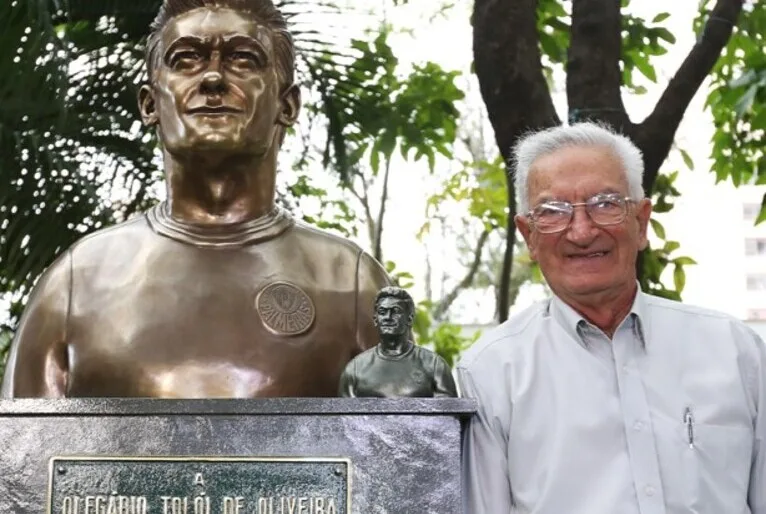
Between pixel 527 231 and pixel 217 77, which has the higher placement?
pixel 217 77

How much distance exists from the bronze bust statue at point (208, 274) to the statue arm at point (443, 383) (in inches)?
28.6

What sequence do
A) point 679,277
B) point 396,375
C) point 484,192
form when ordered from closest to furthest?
point 396,375 → point 679,277 → point 484,192

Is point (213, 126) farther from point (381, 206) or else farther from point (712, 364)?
point (381, 206)

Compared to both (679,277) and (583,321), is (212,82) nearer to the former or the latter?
(583,321)

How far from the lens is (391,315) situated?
10.7 feet

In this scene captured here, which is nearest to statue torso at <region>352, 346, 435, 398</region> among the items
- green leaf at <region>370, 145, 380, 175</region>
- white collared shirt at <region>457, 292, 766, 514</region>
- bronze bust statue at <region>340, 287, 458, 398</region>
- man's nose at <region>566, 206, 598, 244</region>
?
bronze bust statue at <region>340, 287, 458, 398</region>

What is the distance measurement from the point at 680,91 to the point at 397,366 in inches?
88.2

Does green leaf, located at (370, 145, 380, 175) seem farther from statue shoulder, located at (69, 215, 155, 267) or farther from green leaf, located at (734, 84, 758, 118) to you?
statue shoulder, located at (69, 215, 155, 267)

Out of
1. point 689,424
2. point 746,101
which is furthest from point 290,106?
point 746,101

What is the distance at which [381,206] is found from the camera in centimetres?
796

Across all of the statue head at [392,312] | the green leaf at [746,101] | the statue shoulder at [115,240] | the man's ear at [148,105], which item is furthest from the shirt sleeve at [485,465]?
the green leaf at [746,101]

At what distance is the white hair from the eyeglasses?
0.23 feet

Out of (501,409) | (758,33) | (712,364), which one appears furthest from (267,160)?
(758,33)

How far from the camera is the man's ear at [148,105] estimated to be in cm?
410
